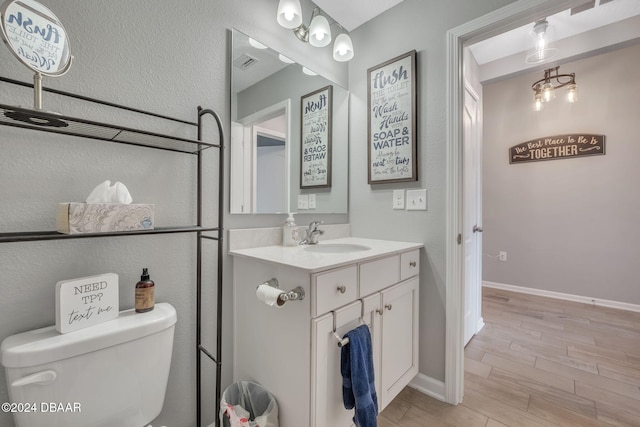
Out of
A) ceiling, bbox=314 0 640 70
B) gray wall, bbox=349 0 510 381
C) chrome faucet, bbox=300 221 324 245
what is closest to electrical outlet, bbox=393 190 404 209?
gray wall, bbox=349 0 510 381

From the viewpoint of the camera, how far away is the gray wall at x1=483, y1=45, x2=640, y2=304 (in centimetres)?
272

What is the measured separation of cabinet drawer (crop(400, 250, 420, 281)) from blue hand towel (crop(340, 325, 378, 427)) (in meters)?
0.49

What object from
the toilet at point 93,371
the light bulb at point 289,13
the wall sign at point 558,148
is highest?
the light bulb at point 289,13

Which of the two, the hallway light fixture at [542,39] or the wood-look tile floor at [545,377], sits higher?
the hallway light fixture at [542,39]

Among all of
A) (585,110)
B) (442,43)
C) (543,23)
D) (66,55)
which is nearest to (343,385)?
(66,55)

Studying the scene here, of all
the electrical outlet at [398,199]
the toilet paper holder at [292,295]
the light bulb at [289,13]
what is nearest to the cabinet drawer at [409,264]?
the electrical outlet at [398,199]

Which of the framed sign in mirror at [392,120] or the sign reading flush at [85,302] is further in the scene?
Answer: the framed sign in mirror at [392,120]

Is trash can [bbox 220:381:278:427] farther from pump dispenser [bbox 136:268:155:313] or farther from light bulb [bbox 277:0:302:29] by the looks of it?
light bulb [bbox 277:0:302:29]

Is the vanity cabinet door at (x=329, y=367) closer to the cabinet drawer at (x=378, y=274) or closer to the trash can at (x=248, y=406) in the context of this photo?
the cabinet drawer at (x=378, y=274)

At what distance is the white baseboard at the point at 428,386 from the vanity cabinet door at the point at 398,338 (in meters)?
0.09

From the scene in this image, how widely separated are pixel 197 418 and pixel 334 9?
236 centimetres

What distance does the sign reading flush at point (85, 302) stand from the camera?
31.2 inches

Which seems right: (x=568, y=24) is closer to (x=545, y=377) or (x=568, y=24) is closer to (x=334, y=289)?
(x=545, y=377)

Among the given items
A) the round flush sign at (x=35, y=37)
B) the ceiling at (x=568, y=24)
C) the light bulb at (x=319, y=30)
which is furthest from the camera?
the ceiling at (x=568, y=24)
